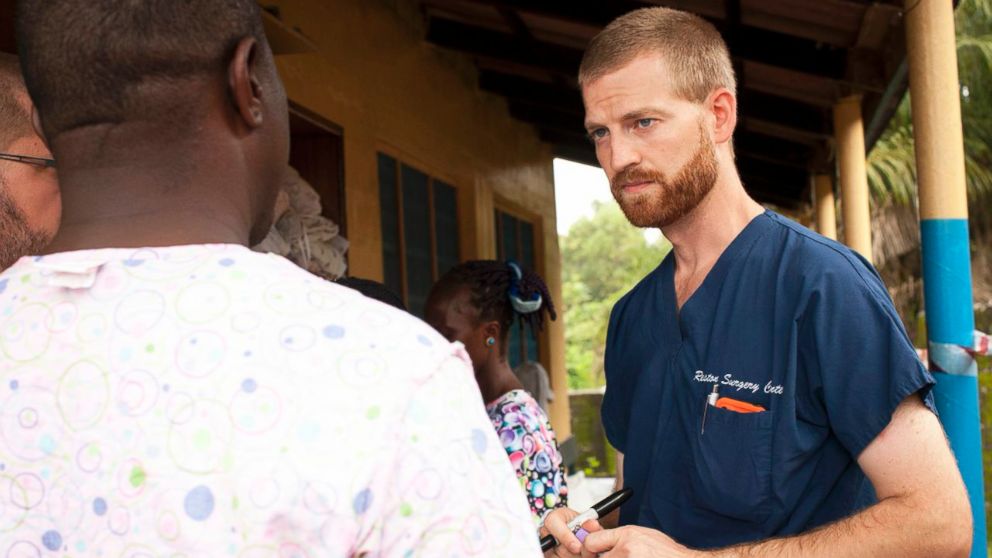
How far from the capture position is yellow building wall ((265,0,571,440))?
4680 mm

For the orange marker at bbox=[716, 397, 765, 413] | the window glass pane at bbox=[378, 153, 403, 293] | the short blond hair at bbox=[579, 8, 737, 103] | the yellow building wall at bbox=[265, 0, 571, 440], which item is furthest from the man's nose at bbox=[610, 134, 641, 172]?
the window glass pane at bbox=[378, 153, 403, 293]

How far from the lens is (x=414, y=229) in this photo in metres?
5.99

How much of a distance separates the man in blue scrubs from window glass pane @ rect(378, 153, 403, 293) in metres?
3.45

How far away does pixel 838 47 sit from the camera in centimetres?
498

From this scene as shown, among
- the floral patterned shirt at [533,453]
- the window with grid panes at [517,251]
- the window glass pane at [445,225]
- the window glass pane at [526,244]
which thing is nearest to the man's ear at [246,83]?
the floral patterned shirt at [533,453]

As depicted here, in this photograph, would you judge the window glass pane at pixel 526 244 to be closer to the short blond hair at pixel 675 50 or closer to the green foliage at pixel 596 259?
the short blond hair at pixel 675 50

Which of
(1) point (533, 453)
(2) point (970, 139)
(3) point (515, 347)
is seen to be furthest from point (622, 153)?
(2) point (970, 139)

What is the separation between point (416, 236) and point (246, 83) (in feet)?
16.8

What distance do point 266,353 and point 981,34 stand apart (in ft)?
63.4

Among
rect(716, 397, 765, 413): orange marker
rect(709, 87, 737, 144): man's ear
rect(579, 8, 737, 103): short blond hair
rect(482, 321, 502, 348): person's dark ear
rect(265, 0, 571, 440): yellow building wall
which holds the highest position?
rect(265, 0, 571, 440): yellow building wall

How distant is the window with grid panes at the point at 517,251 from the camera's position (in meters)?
8.05

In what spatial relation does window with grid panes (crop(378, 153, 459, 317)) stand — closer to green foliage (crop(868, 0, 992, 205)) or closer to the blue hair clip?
the blue hair clip

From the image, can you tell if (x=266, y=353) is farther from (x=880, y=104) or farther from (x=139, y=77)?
(x=880, y=104)

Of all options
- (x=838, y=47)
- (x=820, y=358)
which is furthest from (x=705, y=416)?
(x=838, y=47)
